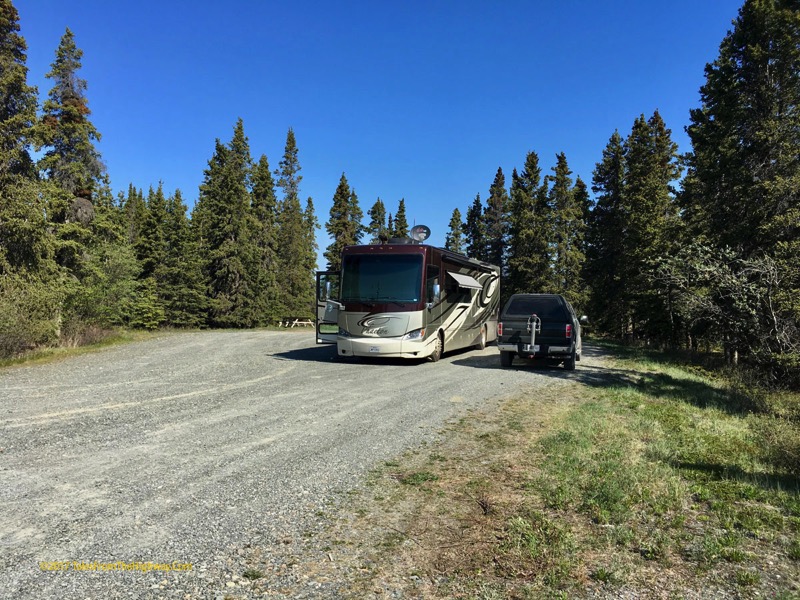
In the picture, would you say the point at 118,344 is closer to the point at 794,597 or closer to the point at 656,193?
the point at 794,597

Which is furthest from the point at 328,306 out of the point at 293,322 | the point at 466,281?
the point at 293,322

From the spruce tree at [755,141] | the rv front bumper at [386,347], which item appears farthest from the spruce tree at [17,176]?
the spruce tree at [755,141]

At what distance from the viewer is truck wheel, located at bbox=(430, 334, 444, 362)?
14827mm

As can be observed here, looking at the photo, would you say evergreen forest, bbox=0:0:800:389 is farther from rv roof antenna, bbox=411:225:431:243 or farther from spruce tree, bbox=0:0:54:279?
rv roof antenna, bbox=411:225:431:243

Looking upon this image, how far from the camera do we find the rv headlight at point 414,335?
13.5 m

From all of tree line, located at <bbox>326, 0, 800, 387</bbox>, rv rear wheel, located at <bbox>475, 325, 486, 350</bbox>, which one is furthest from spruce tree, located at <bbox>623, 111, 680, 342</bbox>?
rv rear wheel, located at <bbox>475, 325, 486, 350</bbox>

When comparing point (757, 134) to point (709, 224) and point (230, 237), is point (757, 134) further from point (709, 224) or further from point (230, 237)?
point (230, 237)

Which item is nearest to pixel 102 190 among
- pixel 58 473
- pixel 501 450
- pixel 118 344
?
pixel 118 344

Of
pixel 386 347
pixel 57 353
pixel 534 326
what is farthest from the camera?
pixel 57 353

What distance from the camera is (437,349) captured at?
15000mm

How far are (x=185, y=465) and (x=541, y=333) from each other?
10.3 m

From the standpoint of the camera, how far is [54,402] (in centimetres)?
767

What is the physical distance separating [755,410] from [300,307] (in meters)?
44.3

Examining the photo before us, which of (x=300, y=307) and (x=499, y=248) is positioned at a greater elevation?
(x=499, y=248)
